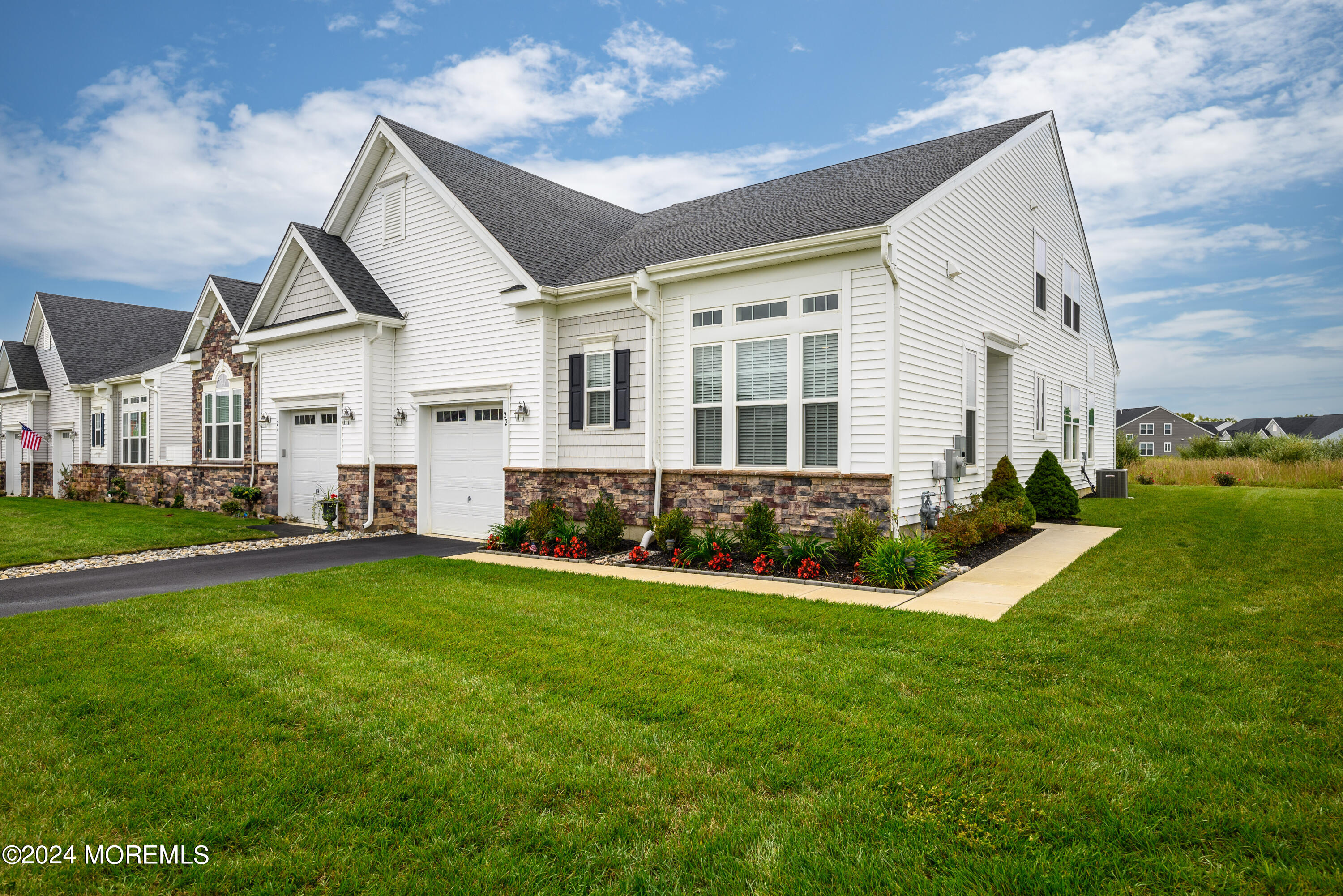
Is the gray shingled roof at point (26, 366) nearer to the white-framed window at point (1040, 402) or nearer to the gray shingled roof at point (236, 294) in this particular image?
the gray shingled roof at point (236, 294)

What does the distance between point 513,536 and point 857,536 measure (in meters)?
5.73

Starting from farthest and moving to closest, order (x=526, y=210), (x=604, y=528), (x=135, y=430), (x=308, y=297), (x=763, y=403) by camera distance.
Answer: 1. (x=135, y=430)
2. (x=308, y=297)
3. (x=526, y=210)
4. (x=604, y=528)
5. (x=763, y=403)

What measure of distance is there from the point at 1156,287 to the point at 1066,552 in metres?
20.3

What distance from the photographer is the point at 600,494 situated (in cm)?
1159

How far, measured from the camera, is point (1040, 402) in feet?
50.8

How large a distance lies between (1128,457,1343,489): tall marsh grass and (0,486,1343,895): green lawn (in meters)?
21.4

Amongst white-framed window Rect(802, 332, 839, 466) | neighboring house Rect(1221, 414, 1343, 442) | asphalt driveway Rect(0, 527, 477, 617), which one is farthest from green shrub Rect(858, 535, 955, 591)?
neighboring house Rect(1221, 414, 1343, 442)

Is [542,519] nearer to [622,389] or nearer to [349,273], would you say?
[622,389]

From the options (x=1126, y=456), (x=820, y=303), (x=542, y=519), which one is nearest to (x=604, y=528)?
(x=542, y=519)

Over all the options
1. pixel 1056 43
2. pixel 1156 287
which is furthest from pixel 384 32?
pixel 1156 287

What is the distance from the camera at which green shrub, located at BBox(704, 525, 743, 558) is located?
30.7ft

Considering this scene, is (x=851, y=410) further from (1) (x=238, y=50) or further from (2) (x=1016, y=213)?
(1) (x=238, y=50)

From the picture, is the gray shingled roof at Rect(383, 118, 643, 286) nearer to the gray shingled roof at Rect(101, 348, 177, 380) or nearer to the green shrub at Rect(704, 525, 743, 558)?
the green shrub at Rect(704, 525, 743, 558)

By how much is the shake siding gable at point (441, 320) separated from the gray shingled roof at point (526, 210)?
0.47 m
